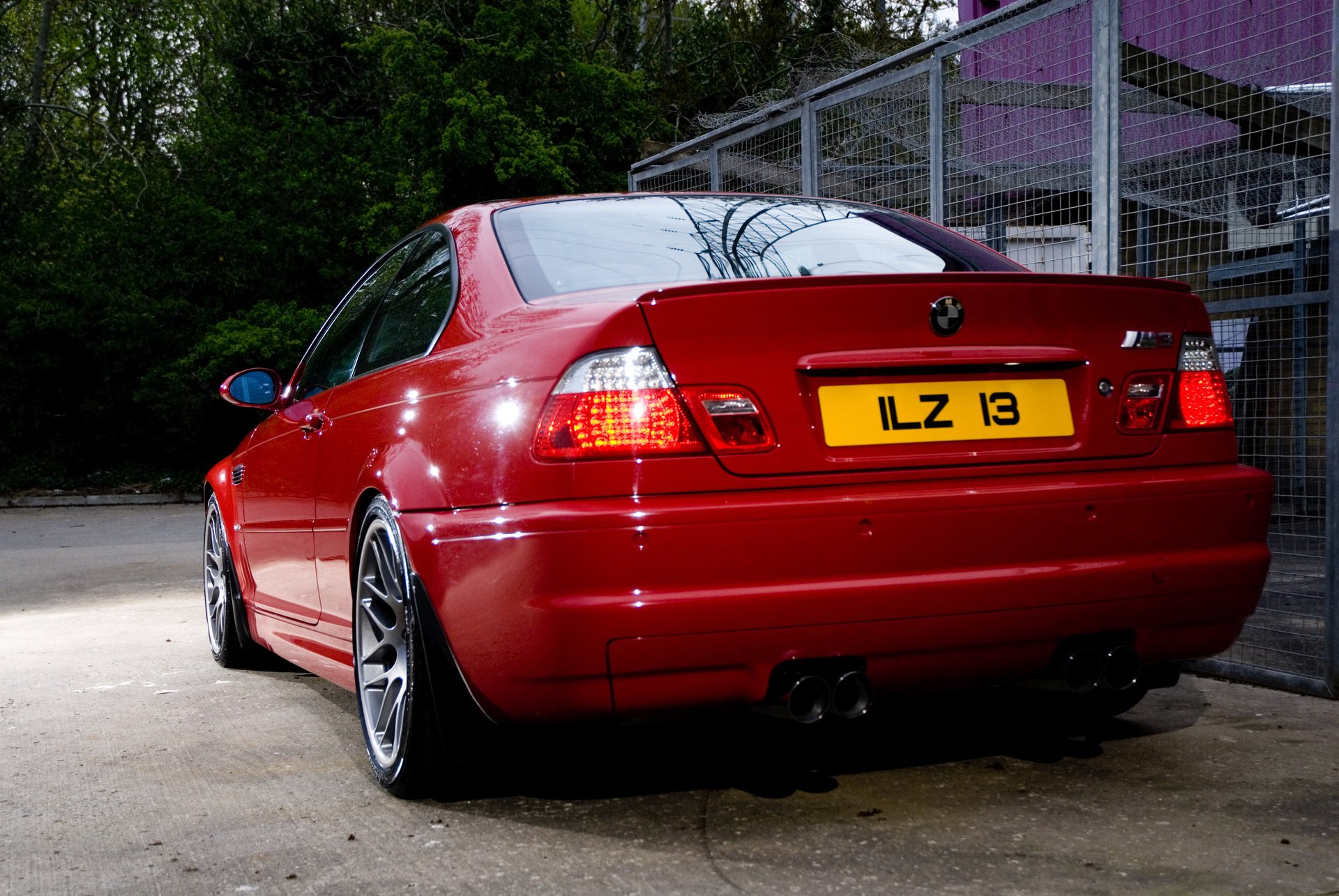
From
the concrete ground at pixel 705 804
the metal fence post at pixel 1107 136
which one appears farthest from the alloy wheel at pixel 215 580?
the metal fence post at pixel 1107 136

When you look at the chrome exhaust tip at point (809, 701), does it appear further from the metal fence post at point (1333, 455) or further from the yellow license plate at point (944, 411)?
the metal fence post at point (1333, 455)

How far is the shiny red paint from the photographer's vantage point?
9.09 feet

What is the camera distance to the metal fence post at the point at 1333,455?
4500 mm

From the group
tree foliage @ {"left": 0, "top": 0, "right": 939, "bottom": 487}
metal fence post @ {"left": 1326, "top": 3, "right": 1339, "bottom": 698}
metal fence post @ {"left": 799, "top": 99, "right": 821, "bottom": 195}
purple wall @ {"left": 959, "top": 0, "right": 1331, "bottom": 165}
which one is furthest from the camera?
tree foliage @ {"left": 0, "top": 0, "right": 939, "bottom": 487}

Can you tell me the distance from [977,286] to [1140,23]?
380 cm

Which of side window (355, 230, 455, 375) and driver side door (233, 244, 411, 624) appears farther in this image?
driver side door (233, 244, 411, 624)

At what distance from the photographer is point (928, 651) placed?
2.95 m

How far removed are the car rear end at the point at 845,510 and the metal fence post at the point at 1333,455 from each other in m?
1.53

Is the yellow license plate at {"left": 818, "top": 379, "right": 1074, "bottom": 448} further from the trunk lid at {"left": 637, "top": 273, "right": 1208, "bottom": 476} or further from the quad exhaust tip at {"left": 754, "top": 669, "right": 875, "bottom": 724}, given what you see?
the quad exhaust tip at {"left": 754, "top": 669, "right": 875, "bottom": 724}

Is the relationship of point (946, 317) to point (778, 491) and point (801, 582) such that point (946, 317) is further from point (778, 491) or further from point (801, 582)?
point (801, 582)

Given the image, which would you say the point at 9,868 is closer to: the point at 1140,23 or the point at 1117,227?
the point at 1117,227

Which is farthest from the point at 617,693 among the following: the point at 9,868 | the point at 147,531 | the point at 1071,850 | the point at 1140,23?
the point at 147,531

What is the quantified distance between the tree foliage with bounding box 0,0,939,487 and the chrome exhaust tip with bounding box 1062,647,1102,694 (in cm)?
1697

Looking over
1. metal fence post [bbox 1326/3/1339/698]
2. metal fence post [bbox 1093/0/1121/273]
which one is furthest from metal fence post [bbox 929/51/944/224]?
metal fence post [bbox 1326/3/1339/698]
